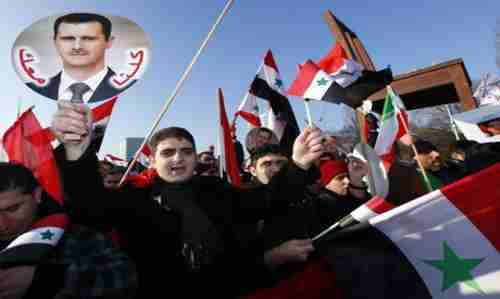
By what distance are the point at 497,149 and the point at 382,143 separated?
146 centimetres

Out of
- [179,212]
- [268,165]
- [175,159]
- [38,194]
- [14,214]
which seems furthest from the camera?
[268,165]

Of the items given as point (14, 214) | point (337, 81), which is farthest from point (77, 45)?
point (337, 81)

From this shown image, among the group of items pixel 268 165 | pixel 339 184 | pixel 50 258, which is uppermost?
pixel 50 258

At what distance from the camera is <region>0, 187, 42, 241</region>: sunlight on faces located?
1459 mm

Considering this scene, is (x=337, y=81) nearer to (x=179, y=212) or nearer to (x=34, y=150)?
(x=179, y=212)

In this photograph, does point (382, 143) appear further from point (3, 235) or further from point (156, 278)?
point (3, 235)

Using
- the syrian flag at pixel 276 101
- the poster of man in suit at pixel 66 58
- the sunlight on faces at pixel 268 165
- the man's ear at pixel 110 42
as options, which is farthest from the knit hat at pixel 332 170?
the man's ear at pixel 110 42

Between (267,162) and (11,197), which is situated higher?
(11,197)

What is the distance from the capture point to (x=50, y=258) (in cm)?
126

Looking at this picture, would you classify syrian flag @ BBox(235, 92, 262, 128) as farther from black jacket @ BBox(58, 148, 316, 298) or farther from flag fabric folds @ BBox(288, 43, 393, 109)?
black jacket @ BBox(58, 148, 316, 298)

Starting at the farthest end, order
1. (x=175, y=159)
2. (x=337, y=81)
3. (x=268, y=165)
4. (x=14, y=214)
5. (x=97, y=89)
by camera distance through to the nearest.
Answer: (x=337, y=81)
(x=268, y=165)
(x=175, y=159)
(x=97, y=89)
(x=14, y=214)

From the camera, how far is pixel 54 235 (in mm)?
1331

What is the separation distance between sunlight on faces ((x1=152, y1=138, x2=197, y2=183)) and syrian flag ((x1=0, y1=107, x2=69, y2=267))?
641 mm

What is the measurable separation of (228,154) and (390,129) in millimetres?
1641
